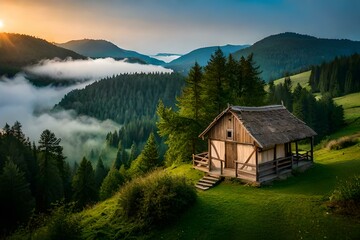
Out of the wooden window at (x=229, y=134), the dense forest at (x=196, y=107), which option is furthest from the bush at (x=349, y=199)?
the dense forest at (x=196, y=107)

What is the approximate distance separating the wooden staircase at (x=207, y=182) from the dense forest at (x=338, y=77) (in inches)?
4579

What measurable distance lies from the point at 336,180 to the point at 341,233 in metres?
12.6

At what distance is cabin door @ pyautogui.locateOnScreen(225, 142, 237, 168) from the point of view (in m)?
32.9

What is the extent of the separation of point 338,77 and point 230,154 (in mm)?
126580

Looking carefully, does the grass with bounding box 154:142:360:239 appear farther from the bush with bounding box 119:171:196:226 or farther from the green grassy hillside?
the bush with bounding box 119:171:196:226

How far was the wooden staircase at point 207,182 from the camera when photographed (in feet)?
99.6

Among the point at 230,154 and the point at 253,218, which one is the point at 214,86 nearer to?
the point at 230,154

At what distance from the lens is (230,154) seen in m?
33.3

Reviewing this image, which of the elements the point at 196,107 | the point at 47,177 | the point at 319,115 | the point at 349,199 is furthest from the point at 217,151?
the point at 319,115

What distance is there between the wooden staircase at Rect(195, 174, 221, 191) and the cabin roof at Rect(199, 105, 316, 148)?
195 inches

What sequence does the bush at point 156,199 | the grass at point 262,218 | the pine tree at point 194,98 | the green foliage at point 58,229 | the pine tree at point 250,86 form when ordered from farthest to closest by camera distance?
the pine tree at point 250,86
the pine tree at point 194,98
the bush at point 156,199
the green foliage at point 58,229
the grass at point 262,218

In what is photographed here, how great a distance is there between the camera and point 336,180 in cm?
2912

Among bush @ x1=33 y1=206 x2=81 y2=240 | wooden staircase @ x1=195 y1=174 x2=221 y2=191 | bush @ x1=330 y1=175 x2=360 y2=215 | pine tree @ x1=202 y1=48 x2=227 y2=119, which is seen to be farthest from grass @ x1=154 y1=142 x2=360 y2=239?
pine tree @ x1=202 y1=48 x2=227 y2=119

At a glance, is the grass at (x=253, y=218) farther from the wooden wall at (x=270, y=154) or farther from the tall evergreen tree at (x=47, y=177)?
the tall evergreen tree at (x=47, y=177)
